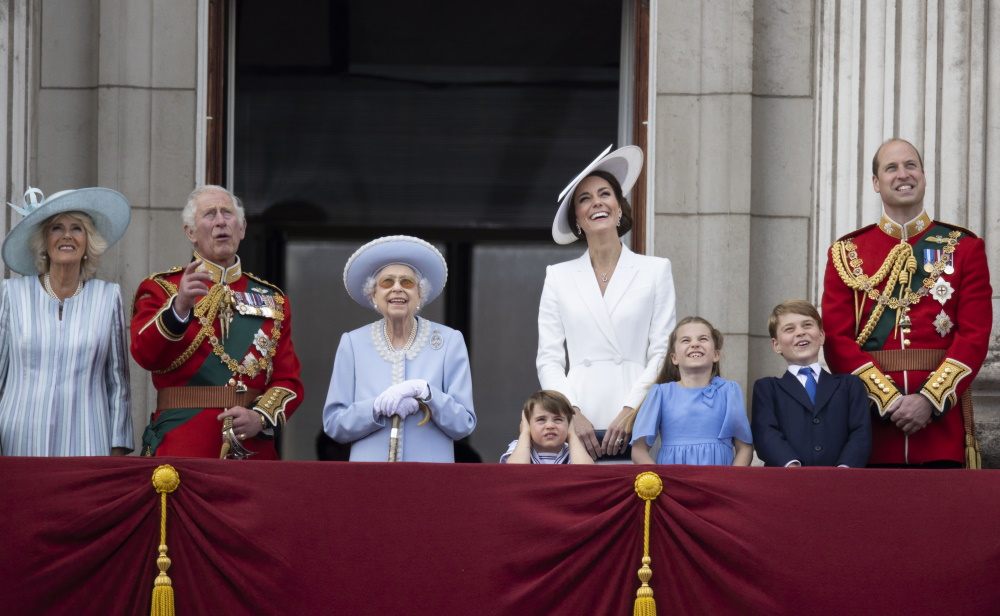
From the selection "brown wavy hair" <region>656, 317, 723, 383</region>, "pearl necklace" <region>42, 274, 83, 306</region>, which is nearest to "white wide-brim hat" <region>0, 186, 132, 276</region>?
"pearl necklace" <region>42, 274, 83, 306</region>

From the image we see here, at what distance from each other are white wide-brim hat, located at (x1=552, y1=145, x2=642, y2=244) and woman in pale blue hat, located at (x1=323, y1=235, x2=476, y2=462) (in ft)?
2.04

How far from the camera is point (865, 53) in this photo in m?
7.41

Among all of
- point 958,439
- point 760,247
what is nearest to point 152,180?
point 760,247

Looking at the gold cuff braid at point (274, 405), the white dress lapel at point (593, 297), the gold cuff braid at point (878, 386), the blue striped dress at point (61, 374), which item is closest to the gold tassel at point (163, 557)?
the gold cuff braid at point (274, 405)

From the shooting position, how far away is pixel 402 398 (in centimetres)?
541

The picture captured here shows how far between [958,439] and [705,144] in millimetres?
2479

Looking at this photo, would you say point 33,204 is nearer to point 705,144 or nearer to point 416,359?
point 416,359

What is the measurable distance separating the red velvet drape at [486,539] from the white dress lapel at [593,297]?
1.17 meters

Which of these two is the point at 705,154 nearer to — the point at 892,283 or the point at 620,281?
the point at 620,281

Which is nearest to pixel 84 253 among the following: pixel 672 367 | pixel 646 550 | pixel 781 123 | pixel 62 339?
pixel 62 339

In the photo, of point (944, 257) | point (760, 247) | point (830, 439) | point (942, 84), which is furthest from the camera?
point (760, 247)

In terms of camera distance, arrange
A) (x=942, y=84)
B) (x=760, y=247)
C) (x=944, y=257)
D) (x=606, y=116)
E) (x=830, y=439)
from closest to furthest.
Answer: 1. (x=830, y=439)
2. (x=944, y=257)
3. (x=942, y=84)
4. (x=760, y=247)
5. (x=606, y=116)

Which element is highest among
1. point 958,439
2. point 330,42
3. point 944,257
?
point 330,42

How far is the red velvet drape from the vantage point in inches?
188
